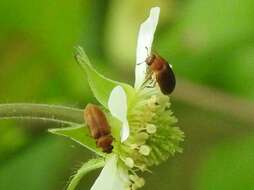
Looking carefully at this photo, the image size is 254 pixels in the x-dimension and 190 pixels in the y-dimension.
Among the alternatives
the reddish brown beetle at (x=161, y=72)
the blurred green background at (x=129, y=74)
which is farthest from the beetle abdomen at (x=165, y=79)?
the blurred green background at (x=129, y=74)

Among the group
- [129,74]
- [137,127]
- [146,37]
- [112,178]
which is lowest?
[112,178]

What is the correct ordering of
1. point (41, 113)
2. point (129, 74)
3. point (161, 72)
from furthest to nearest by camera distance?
point (129, 74) < point (161, 72) < point (41, 113)

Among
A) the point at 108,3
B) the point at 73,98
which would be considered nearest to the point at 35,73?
the point at 73,98

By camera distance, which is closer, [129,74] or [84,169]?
[84,169]

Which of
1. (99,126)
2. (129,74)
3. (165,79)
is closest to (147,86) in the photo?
(165,79)

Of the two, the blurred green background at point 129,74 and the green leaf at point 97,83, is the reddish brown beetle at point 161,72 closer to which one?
the green leaf at point 97,83

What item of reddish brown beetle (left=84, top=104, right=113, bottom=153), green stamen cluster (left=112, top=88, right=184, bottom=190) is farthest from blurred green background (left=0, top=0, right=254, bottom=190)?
reddish brown beetle (left=84, top=104, right=113, bottom=153)

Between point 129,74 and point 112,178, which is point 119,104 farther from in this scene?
point 129,74
